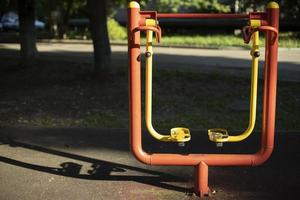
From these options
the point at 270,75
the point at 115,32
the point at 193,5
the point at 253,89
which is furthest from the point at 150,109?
the point at 193,5

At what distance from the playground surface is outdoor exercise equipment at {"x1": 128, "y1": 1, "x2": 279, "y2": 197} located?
1.01ft

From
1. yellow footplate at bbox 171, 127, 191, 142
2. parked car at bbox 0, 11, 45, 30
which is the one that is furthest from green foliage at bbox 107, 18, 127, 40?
yellow footplate at bbox 171, 127, 191, 142

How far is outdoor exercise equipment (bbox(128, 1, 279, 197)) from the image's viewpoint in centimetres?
411

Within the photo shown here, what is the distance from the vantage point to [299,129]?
22.4ft

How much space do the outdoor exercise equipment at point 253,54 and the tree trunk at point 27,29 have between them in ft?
31.6

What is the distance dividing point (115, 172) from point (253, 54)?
179 centimetres

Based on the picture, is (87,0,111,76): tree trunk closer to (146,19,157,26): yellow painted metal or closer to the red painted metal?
(146,19,157,26): yellow painted metal

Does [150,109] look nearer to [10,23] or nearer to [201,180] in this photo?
[201,180]

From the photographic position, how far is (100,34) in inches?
413

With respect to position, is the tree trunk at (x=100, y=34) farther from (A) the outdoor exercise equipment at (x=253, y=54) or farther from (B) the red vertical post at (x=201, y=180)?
(B) the red vertical post at (x=201, y=180)

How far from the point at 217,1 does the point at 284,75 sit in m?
20.1

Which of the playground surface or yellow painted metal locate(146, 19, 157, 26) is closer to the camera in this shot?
yellow painted metal locate(146, 19, 157, 26)

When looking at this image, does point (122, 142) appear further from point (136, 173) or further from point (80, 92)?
point (80, 92)

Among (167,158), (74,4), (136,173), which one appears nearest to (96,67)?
(136,173)
